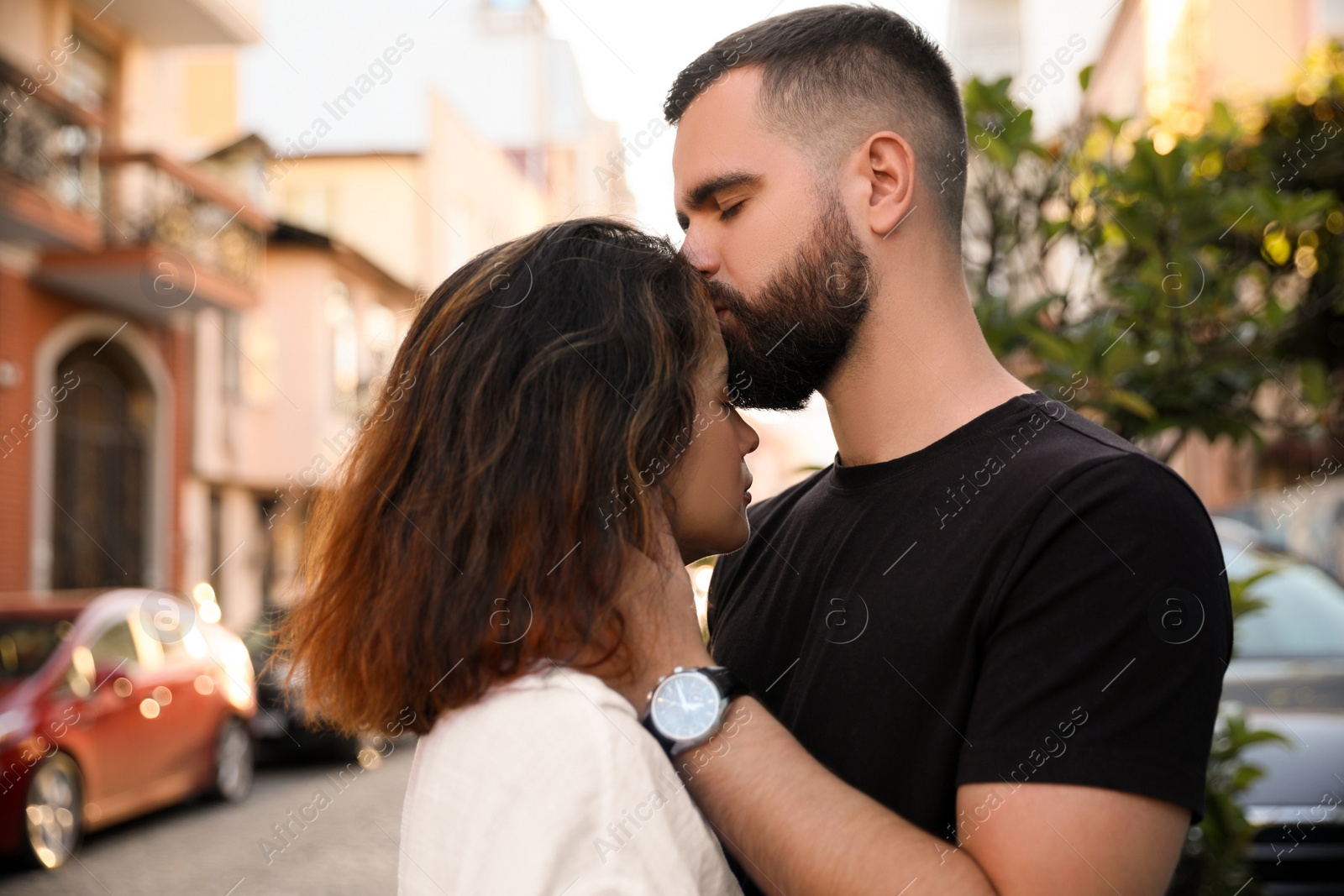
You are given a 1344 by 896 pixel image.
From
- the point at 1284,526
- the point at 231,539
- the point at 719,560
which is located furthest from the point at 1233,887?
the point at 231,539

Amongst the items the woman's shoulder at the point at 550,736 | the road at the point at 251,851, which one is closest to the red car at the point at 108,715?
the road at the point at 251,851

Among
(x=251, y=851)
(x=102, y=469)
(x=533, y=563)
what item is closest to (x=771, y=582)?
(x=533, y=563)

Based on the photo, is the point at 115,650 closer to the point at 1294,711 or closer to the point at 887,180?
the point at 1294,711

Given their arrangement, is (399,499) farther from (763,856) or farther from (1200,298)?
(1200,298)

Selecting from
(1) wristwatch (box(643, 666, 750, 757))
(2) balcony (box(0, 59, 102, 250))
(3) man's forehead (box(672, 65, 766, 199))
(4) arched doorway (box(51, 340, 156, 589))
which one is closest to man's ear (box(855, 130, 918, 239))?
(3) man's forehead (box(672, 65, 766, 199))

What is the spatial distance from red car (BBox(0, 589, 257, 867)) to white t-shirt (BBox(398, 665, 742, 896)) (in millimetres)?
6471

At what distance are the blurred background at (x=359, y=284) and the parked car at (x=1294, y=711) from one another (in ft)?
0.10

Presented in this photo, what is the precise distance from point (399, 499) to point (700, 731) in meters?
0.51

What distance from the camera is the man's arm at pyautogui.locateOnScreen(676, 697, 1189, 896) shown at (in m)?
1.40

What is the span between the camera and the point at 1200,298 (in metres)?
3.47

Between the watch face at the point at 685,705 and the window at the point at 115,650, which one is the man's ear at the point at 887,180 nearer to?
the watch face at the point at 685,705

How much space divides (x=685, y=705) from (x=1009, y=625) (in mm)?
426

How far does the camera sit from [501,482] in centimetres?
159

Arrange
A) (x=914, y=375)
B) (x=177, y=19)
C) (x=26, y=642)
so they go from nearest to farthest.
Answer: (x=914, y=375), (x=26, y=642), (x=177, y=19)
